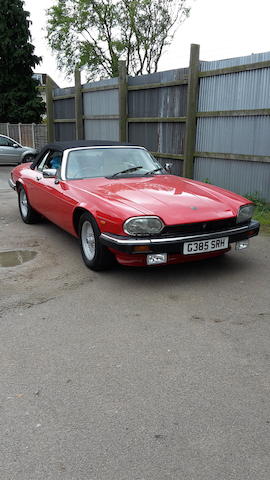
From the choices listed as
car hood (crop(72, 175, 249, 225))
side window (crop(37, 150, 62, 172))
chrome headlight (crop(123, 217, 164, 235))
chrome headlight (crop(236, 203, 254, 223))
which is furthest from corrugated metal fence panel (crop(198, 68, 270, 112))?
chrome headlight (crop(123, 217, 164, 235))

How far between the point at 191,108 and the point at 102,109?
475cm

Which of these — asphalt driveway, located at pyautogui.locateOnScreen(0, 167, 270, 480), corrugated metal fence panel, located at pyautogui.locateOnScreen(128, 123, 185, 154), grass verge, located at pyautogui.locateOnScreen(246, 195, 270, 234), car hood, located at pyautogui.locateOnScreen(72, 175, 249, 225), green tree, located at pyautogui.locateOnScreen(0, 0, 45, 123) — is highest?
green tree, located at pyautogui.locateOnScreen(0, 0, 45, 123)

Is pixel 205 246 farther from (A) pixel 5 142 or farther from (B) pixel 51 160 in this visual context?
(A) pixel 5 142

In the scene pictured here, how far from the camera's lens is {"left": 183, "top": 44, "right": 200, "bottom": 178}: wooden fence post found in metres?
9.05

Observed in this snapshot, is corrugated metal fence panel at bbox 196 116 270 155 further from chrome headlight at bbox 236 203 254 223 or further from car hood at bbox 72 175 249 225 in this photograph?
chrome headlight at bbox 236 203 254 223

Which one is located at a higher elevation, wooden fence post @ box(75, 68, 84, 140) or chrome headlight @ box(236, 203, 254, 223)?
wooden fence post @ box(75, 68, 84, 140)

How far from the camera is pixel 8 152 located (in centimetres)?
1802

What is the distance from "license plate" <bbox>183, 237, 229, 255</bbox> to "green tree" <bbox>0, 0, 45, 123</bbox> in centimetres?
2850

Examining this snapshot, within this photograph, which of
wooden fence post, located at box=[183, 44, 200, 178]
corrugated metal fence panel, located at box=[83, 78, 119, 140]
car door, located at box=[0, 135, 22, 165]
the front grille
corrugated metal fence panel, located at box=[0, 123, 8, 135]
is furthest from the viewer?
corrugated metal fence panel, located at box=[0, 123, 8, 135]

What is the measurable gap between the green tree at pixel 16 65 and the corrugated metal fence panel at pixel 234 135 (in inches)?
940

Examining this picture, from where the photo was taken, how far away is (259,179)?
7.95 metres

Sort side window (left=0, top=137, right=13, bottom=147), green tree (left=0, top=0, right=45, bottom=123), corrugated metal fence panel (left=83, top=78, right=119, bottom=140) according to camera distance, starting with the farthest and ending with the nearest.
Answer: green tree (left=0, top=0, right=45, bottom=123), side window (left=0, top=137, right=13, bottom=147), corrugated metal fence panel (left=83, top=78, right=119, bottom=140)

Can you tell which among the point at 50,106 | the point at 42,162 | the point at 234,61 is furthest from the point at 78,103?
the point at 42,162

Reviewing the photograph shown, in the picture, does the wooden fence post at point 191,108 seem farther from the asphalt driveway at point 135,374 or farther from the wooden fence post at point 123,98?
the asphalt driveway at point 135,374
